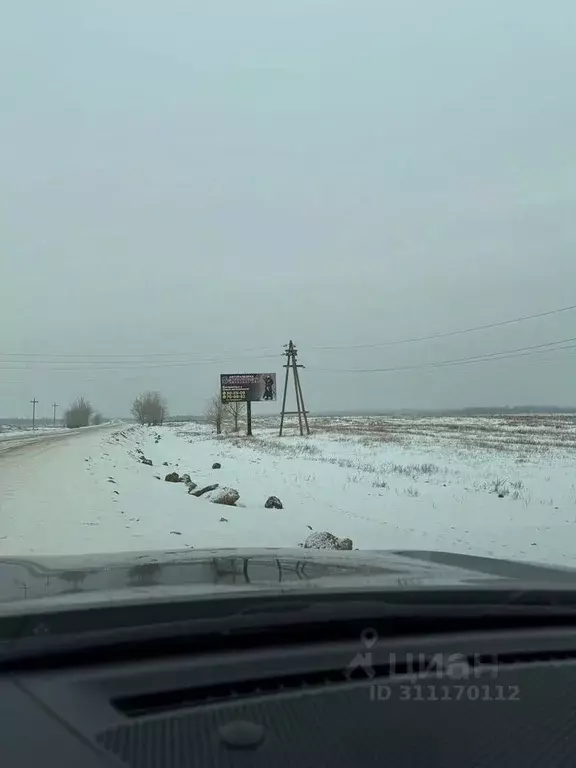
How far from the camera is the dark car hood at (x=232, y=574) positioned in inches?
106

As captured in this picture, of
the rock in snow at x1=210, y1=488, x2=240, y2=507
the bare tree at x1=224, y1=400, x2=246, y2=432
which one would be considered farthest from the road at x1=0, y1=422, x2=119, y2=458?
the bare tree at x1=224, y1=400, x2=246, y2=432

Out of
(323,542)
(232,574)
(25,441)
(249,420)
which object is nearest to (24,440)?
(25,441)

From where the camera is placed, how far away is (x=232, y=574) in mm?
3225

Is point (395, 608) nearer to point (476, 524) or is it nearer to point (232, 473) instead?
point (476, 524)

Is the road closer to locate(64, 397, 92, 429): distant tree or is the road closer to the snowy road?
the snowy road

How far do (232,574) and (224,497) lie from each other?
10.7 metres

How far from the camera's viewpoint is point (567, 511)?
1386 cm

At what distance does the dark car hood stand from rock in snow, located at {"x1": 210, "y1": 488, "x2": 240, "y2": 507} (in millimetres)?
9176

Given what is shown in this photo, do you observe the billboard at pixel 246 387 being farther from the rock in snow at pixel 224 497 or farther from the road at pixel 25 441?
the rock in snow at pixel 224 497

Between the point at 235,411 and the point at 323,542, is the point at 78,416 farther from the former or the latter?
the point at 323,542

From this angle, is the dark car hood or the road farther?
the road

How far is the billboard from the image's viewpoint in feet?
222

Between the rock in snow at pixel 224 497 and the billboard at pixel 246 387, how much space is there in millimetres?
53069

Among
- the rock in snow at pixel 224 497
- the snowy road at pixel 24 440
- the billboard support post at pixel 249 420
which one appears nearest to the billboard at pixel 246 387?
the billboard support post at pixel 249 420
